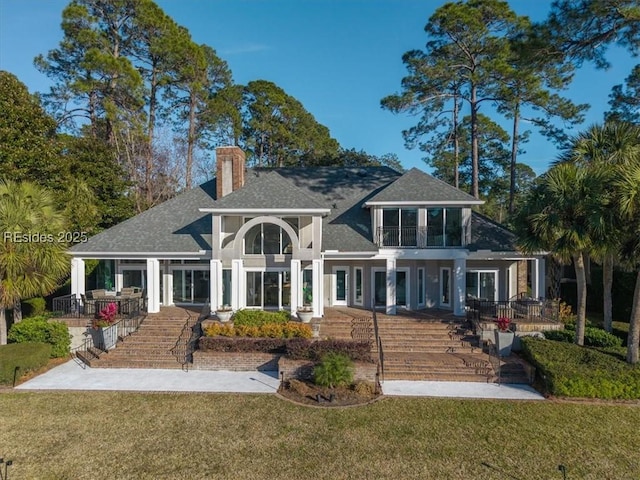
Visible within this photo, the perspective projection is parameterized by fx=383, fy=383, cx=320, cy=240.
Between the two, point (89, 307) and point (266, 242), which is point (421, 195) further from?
point (89, 307)

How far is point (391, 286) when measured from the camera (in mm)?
19500

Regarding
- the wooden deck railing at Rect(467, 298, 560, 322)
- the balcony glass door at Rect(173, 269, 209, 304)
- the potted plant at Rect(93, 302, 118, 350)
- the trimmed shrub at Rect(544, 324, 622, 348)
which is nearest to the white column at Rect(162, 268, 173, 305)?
the balcony glass door at Rect(173, 269, 209, 304)

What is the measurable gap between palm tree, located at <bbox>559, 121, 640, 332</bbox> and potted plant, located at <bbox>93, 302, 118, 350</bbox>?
63.1ft

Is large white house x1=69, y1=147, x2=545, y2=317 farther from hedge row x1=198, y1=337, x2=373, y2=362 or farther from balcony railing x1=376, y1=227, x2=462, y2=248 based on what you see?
hedge row x1=198, y1=337, x2=373, y2=362

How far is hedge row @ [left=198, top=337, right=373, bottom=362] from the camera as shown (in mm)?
13898

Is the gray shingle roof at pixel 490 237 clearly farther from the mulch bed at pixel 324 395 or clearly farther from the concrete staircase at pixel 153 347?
the concrete staircase at pixel 153 347

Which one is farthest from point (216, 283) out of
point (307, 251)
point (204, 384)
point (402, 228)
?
point (402, 228)

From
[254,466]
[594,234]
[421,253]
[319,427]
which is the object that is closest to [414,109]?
[421,253]

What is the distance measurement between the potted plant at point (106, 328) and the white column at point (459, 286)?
15976 millimetres

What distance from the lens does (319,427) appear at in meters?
10.3

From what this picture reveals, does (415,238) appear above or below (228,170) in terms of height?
below

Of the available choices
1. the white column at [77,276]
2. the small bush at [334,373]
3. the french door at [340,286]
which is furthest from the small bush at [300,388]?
the white column at [77,276]

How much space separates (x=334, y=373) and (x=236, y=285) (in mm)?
7666

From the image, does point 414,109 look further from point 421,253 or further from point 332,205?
point 421,253
